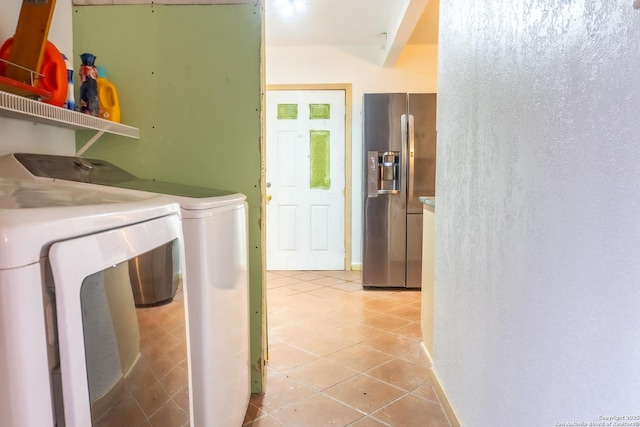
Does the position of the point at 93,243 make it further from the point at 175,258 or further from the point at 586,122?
the point at 586,122

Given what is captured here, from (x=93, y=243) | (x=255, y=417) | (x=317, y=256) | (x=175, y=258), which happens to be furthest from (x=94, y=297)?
(x=317, y=256)

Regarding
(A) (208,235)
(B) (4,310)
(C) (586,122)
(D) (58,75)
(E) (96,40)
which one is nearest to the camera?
(B) (4,310)

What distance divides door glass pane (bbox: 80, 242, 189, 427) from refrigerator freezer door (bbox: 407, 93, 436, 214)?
2.99 metres

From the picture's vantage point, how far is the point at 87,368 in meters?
0.63

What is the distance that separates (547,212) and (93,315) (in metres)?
0.94

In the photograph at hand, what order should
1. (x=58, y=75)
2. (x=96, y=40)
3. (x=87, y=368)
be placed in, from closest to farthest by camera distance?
(x=87, y=368)
(x=58, y=75)
(x=96, y=40)

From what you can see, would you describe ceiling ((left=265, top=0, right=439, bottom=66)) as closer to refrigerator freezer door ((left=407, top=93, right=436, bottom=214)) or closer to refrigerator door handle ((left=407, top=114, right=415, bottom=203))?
refrigerator freezer door ((left=407, top=93, right=436, bottom=214))

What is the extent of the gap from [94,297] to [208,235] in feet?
2.19

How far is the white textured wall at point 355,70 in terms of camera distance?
4312 mm

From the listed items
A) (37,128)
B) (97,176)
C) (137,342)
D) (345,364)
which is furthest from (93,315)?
(345,364)

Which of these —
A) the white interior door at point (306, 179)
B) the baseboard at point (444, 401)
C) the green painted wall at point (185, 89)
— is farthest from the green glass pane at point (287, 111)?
the baseboard at point (444, 401)

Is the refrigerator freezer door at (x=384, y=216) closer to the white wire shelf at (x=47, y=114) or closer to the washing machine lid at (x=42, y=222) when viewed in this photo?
the white wire shelf at (x=47, y=114)

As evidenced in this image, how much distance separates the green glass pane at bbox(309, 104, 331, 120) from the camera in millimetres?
4477

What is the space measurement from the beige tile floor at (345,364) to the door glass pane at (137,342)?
89cm
